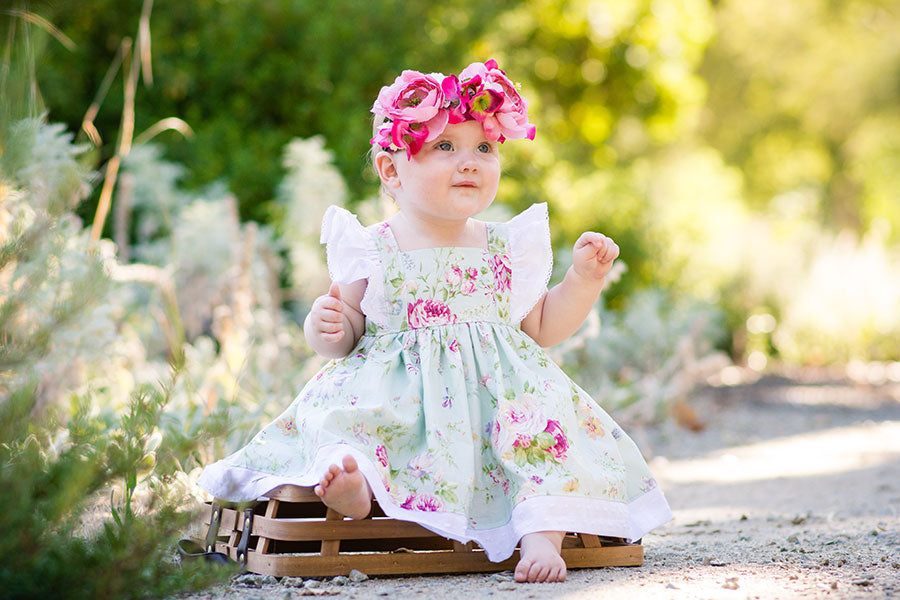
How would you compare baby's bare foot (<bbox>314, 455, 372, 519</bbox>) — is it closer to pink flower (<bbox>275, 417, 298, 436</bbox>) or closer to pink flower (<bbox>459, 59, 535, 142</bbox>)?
pink flower (<bbox>275, 417, 298, 436</bbox>)

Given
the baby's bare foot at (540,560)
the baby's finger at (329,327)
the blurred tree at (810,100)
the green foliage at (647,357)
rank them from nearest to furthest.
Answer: the baby's bare foot at (540,560) < the baby's finger at (329,327) < the green foliage at (647,357) < the blurred tree at (810,100)

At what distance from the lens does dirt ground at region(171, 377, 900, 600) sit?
6.64 ft

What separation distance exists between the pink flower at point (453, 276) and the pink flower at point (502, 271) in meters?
0.10

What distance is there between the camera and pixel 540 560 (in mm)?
2150

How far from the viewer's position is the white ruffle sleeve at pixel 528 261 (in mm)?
2607

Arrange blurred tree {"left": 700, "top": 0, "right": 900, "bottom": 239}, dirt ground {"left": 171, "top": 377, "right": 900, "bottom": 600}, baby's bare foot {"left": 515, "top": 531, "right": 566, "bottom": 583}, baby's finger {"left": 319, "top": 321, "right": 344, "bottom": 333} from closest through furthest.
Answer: dirt ground {"left": 171, "top": 377, "right": 900, "bottom": 600} → baby's bare foot {"left": 515, "top": 531, "right": 566, "bottom": 583} → baby's finger {"left": 319, "top": 321, "right": 344, "bottom": 333} → blurred tree {"left": 700, "top": 0, "right": 900, "bottom": 239}

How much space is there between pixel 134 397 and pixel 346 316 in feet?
2.75

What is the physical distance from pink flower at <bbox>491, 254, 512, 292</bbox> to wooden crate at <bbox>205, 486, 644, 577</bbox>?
0.65 metres

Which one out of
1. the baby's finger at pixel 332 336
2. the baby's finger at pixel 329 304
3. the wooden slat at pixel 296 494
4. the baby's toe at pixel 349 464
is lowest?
the wooden slat at pixel 296 494

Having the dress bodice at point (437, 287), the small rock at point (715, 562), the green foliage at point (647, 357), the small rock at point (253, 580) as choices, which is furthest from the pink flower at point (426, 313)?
the green foliage at point (647, 357)

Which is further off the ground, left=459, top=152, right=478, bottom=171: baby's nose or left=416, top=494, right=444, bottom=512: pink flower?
left=459, top=152, right=478, bottom=171: baby's nose

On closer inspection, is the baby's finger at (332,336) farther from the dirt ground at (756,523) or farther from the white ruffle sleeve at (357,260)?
the dirt ground at (756,523)

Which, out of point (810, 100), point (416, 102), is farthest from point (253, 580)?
point (810, 100)

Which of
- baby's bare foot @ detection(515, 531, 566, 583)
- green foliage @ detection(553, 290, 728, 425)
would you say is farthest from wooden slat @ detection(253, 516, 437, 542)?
green foliage @ detection(553, 290, 728, 425)
